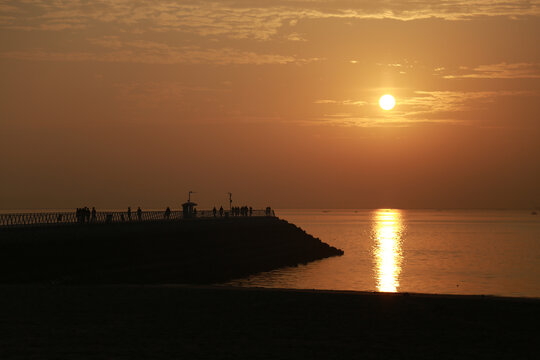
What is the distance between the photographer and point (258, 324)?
48.5ft

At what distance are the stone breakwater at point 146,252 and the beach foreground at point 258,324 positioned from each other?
69.0 feet

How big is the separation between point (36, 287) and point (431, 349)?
13689mm

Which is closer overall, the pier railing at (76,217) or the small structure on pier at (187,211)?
the pier railing at (76,217)

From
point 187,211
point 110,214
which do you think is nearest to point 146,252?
point 110,214

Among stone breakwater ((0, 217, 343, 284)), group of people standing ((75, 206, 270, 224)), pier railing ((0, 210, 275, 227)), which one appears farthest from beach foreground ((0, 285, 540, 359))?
group of people standing ((75, 206, 270, 224))

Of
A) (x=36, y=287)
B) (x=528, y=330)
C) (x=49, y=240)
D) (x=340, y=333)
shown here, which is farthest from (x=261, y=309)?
(x=49, y=240)

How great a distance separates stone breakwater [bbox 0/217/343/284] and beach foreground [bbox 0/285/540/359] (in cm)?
2102

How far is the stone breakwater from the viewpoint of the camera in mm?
41500

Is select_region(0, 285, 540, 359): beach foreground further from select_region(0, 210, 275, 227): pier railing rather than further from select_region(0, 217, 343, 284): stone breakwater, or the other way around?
select_region(0, 210, 275, 227): pier railing

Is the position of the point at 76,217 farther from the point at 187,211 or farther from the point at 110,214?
the point at 187,211

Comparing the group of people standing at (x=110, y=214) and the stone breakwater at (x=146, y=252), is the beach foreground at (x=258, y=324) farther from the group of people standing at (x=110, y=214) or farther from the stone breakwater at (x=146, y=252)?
the group of people standing at (x=110, y=214)

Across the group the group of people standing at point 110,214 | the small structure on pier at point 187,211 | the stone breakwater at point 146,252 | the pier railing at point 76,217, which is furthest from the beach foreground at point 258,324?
the small structure on pier at point 187,211

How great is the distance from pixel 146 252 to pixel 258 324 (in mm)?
42628

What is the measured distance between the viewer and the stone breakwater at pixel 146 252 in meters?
41.5
